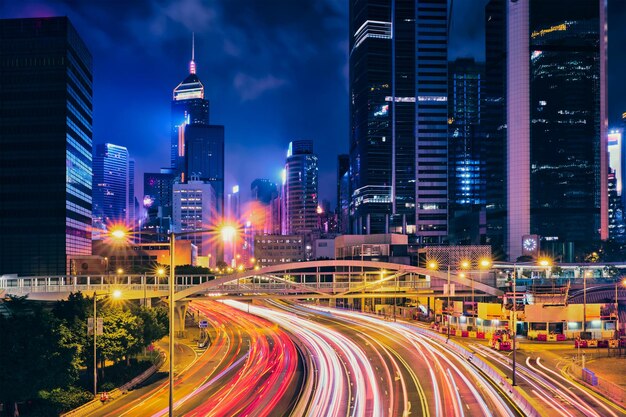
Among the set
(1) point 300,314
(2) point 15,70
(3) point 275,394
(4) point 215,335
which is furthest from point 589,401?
(2) point 15,70

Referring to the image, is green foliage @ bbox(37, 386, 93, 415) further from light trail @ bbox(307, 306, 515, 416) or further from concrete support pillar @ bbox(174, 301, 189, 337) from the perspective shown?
concrete support pillar @ bbox(174, 301, 189, 337)

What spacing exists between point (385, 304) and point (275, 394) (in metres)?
88.0

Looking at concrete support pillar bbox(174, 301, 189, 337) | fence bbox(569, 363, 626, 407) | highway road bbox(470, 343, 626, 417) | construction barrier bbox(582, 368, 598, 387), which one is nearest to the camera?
highway road bbox(470, 343, 626, 417)

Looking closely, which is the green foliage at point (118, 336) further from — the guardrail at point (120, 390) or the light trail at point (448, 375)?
the light trail at point (448, 375)

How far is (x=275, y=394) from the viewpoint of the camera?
46.8 metres

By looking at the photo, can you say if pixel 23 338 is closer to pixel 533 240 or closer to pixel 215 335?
pixel 215 335

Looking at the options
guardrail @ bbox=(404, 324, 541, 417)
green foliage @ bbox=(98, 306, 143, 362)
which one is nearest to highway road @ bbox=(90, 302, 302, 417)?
green foliage @ bbox=(98, 306, 143, 362)

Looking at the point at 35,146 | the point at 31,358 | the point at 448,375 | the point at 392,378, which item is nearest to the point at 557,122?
the point at 448,375

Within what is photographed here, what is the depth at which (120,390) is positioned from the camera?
49.9m

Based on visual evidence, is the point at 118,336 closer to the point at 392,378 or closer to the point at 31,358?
the point at 31,358

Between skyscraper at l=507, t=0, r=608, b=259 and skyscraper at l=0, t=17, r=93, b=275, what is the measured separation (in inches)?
5100

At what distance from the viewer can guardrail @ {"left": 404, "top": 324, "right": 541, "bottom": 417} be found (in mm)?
39844

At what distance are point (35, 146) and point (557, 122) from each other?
151734 millimetres

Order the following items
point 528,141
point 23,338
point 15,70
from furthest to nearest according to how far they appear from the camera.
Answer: point 528,141 < point 15,70 < point 23,338
